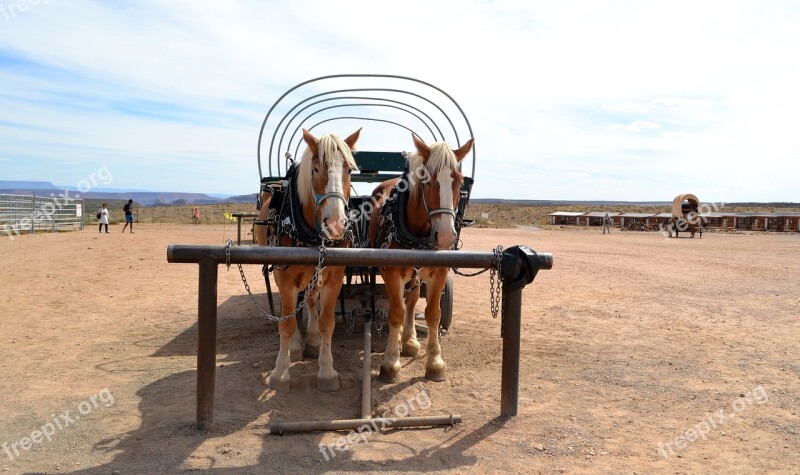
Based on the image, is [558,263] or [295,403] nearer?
[295,403]

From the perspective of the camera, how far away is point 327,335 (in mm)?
4949

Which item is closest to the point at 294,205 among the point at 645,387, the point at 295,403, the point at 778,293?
the point at 295,403

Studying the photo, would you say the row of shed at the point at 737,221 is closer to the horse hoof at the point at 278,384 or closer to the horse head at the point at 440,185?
the horse head at the point at 440,185

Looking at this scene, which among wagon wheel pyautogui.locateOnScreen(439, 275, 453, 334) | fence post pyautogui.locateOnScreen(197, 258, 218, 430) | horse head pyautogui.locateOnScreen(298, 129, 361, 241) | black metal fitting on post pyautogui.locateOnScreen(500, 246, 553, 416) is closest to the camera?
fence post pyautogui.locateOnScreen(197, 258, 218, 430)

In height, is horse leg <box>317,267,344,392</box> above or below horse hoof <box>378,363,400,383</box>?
above

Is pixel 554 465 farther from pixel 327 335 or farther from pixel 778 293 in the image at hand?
pixel 778 293

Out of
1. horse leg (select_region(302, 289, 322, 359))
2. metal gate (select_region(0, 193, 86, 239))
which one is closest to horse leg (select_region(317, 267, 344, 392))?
horse leg (select_region(302, 289, 322, 359))

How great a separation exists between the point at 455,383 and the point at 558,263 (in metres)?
11.8

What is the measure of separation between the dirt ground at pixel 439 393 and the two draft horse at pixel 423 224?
1.25ft

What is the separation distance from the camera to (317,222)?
4438 mm

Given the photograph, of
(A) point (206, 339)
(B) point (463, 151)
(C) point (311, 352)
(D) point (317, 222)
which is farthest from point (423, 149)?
(C) point (311, 352)

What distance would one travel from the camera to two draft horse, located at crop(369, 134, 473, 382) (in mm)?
4527

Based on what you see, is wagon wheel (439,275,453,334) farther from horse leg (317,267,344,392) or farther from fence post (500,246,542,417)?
fence post (500,246,542,417)

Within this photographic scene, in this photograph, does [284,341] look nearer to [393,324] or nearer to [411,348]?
[393,324]
